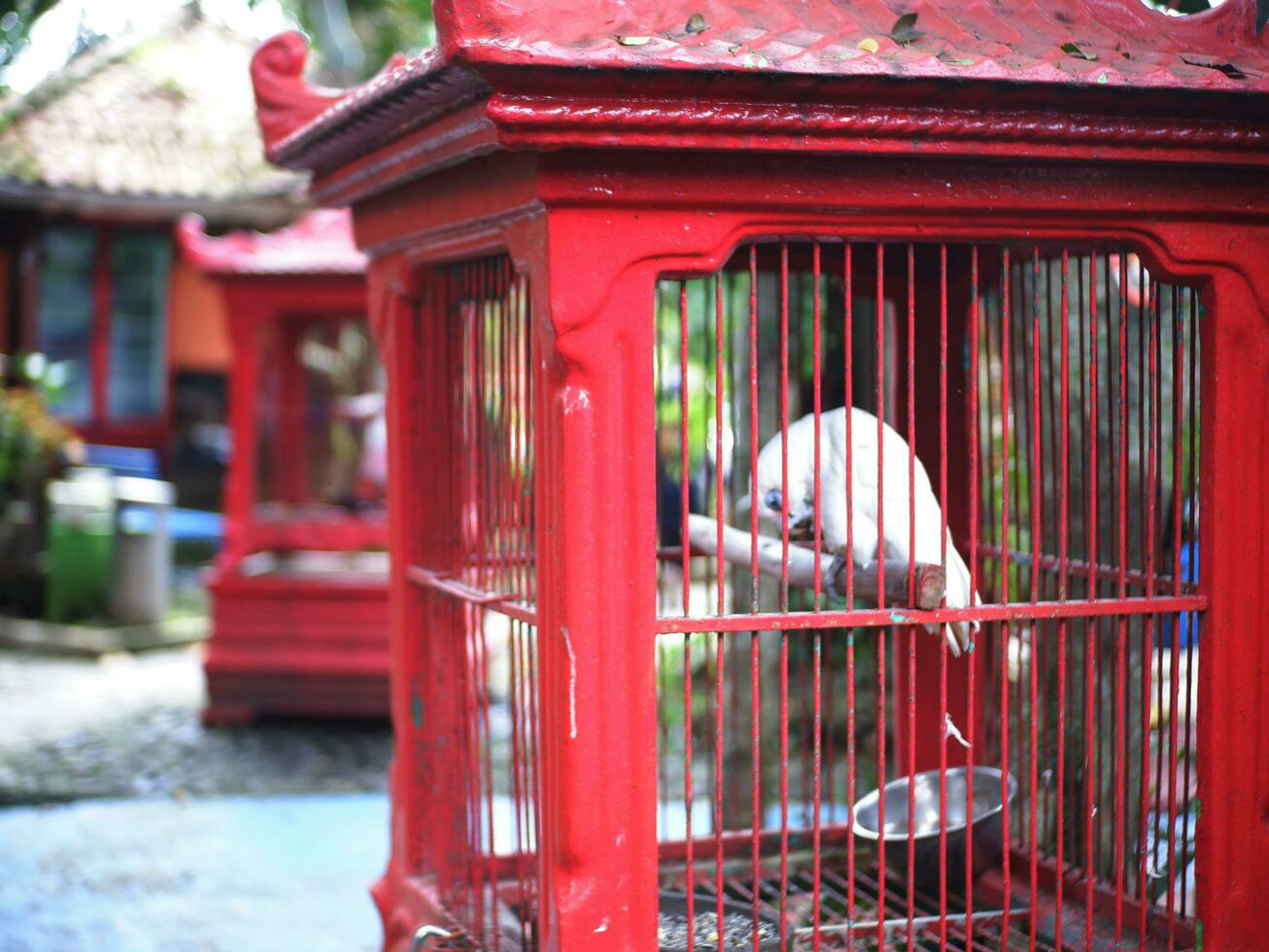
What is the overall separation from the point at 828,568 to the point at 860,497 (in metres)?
0.19

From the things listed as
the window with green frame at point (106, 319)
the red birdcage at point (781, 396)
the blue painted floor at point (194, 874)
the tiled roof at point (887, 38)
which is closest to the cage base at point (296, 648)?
the blue painted floor at point (194, 874)

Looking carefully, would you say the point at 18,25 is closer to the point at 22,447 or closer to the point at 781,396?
the point at 781,396

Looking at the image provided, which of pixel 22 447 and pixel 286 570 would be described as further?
pixel 22 447

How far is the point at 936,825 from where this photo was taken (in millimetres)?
3947

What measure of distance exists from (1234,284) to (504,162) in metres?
1.53

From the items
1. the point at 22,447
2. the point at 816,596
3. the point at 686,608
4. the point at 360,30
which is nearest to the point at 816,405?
the point at 816,596

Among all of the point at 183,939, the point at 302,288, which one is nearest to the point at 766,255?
the point at 183,939

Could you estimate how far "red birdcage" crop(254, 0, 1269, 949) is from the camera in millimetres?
2770

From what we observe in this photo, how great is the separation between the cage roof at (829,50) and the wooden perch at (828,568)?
0.93 m

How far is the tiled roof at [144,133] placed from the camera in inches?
431

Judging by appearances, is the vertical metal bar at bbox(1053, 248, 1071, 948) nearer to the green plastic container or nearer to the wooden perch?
the wooden perch

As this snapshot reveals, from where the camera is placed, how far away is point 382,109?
3121 mm

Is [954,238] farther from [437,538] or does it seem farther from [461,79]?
[437,538]

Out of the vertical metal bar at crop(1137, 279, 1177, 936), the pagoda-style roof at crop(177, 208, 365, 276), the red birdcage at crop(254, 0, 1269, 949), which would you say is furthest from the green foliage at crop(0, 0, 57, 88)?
the vertical metal bar at crop(1137, 279, 1177, 936)
